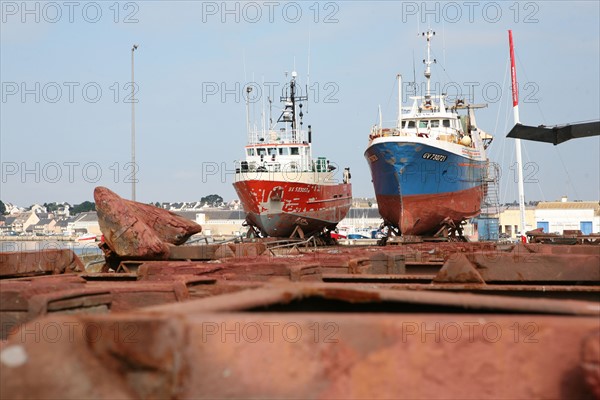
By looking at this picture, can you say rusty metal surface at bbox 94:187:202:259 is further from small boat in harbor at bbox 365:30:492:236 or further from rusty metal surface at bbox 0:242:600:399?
small boat in harbor at bbox 365:30:492:236

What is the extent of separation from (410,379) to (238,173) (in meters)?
43.8

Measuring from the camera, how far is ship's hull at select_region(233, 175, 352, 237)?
42.0m

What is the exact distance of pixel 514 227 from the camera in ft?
325

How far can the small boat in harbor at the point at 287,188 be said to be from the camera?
4222cm

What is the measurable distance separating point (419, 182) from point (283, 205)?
9.12m

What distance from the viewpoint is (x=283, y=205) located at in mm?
42344

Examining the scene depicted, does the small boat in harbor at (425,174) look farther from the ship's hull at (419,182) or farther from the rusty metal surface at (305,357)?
the rusty metal surface at (305,357)

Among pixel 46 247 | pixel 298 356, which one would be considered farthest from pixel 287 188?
pixel 298 356

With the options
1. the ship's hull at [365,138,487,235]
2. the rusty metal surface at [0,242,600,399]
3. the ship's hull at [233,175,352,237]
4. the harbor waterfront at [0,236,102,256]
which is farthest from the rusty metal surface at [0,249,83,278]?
the ship's hull at [233,175,352,237]

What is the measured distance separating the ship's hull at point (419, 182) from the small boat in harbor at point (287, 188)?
19.0ft

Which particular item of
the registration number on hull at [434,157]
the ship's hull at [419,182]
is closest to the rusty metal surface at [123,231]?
the ship's hull at [419,182]

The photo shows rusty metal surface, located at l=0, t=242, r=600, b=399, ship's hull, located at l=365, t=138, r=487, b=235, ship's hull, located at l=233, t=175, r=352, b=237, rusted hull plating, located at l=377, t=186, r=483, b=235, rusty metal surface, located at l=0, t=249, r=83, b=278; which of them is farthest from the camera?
ship's hull, located at l=233, t=175, r=352, b=237

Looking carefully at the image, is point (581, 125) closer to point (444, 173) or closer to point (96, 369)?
point (96, 369)

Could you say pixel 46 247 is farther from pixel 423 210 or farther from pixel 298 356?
pixel 423 210
